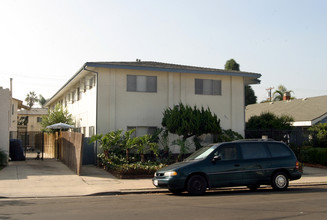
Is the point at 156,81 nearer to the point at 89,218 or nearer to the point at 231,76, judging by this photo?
the point at 231,76

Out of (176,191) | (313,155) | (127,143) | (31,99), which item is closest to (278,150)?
(176,191)

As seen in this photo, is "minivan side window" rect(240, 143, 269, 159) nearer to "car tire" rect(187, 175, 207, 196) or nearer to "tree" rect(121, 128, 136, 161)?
"car tire" rect(187, 175, 207, 196)

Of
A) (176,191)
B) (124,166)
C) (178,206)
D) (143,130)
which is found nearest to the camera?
(178,206)

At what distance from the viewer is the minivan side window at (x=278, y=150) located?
13.0 m

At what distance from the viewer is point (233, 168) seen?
12.3m

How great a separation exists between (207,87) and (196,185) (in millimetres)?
11774

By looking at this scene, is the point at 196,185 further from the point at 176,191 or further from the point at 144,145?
the point at 144,145

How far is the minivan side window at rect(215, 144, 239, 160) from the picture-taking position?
12414mm

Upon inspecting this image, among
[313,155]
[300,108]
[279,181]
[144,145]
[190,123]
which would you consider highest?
[300,108]

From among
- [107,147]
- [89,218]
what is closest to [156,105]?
[107,147]

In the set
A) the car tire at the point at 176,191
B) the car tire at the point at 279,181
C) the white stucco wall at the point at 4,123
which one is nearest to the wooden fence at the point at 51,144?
the white stucco wall at the point at 4,123

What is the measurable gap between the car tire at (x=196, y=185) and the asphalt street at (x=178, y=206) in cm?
21

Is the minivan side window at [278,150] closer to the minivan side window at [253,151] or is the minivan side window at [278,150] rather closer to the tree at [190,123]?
the minivan side window at [253,151]

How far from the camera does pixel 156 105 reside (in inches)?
858
